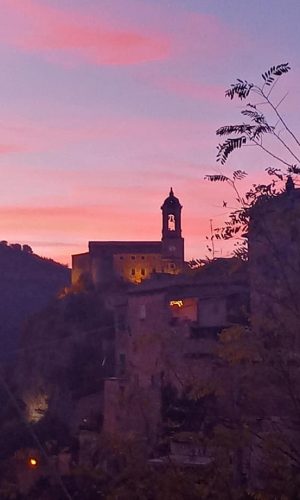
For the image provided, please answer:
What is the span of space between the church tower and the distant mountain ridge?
10.9 metres

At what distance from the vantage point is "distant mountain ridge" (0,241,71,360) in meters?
69.5

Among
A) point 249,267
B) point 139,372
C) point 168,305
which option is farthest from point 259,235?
point 168,305

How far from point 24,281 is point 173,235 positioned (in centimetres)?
2282

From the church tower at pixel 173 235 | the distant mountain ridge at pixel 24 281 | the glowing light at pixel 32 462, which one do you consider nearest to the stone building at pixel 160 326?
the glowing light at pixel 32 462

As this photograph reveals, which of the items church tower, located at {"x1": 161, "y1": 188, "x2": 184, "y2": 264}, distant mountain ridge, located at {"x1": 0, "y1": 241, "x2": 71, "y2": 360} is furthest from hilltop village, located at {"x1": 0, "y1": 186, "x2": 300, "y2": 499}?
distant mountain ridge, located at {"x1": 0, "y1": 241, "x2": 71, "y2": 360}

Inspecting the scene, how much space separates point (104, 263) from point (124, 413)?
43766mm

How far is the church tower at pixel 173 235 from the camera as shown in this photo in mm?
58747

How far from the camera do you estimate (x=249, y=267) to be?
299 inches

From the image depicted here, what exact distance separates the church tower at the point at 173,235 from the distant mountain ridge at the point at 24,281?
10.9 m

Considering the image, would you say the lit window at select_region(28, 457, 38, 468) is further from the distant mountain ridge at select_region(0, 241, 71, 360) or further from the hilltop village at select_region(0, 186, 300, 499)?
the distant mountain ridge at select_region(0, 241, 71, 360)

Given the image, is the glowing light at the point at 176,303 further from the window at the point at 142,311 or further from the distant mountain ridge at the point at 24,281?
the distant mountain ridge at the point at 24,281

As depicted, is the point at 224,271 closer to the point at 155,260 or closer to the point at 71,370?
the point at 71,370

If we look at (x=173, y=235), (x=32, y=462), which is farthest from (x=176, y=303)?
(x=173, y=235)

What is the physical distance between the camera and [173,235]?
60406 millimetres
